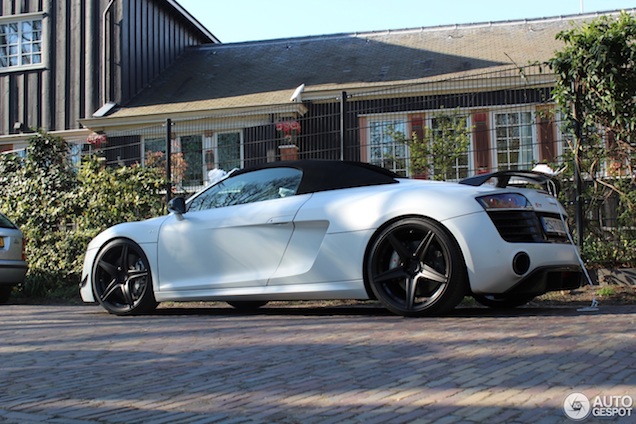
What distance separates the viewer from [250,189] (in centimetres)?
613

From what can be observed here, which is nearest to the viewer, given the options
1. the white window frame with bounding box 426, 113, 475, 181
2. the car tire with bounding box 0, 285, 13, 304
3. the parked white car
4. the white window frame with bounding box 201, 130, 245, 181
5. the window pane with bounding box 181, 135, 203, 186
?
the white window frame with bounding box 426, 113, 475, 181

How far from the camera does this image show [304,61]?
69.3 ft

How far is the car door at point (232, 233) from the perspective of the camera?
18.7ft

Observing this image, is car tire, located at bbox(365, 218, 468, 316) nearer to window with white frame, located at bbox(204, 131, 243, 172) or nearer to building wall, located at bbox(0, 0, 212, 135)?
window with white frame, located at bbox(204, 131, 243, 172)

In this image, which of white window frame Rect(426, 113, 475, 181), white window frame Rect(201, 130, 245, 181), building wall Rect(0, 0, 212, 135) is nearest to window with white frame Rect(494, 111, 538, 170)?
white window frame Rect(426, 113, 475, 181)

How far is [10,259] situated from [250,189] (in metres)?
A: 5.02

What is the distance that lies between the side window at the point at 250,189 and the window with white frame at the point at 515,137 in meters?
3.50

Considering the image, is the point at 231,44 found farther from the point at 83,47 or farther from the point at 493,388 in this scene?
the point at 493,388

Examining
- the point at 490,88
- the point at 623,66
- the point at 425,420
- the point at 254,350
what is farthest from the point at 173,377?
the point at 490,88

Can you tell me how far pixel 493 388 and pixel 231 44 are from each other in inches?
860

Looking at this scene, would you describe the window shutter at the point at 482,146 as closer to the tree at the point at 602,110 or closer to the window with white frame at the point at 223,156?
the tree at the point at 602,110

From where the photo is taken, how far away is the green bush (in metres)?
9.90

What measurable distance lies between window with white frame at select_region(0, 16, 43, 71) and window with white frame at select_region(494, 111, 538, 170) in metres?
15.6

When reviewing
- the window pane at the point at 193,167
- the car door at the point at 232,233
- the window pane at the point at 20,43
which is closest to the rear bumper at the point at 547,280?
the car door at the point at 232,233
